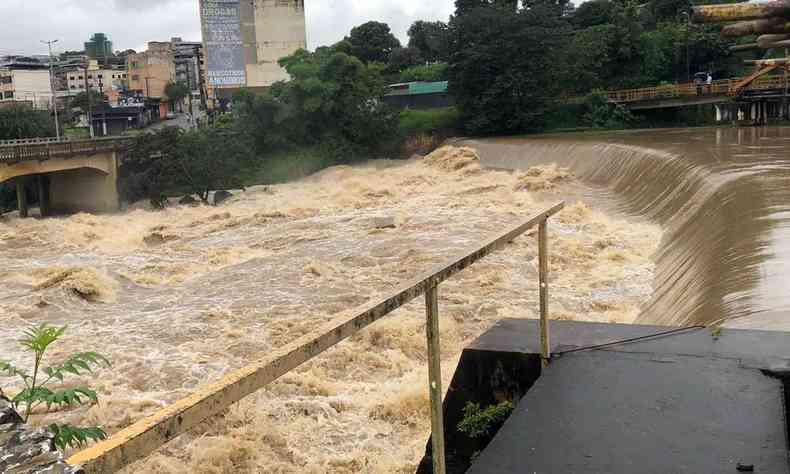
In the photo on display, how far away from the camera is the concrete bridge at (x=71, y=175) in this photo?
32969 mm

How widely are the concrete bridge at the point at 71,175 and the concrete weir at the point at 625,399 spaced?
3144 cm

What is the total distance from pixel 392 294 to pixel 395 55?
63544 mm

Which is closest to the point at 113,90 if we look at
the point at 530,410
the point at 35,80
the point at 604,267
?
the point at 35,80

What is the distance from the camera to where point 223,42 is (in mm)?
61844

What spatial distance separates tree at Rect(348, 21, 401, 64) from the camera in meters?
66.3

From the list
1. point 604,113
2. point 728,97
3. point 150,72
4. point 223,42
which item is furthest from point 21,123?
point 728,97

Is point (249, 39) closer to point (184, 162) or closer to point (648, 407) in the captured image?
point (184, 162)

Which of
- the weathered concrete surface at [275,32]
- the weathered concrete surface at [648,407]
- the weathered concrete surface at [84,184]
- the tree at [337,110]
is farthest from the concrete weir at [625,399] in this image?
the weathered concrete surface at [275,32]

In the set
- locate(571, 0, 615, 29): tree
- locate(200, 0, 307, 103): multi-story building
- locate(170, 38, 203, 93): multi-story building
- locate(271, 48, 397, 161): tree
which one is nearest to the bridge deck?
locate(571, 0, 615, 29): tree

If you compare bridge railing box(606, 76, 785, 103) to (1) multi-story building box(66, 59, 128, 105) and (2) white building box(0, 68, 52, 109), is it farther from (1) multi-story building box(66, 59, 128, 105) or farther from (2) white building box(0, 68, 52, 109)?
(1) multi-story building box(66, 59, 128, 105)

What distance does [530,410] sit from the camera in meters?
3.66

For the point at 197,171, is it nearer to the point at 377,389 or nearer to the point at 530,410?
the point at 377,389

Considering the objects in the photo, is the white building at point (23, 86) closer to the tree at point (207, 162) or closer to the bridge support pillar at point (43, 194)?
the bridge support pillar at point (43, 194)

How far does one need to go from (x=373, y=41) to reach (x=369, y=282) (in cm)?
5530
